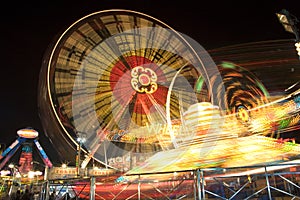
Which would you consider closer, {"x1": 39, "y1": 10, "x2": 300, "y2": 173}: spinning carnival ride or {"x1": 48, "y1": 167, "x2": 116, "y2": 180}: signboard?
{"x1": 39, "y1": 10, "x2": 300, "y2": 173}: spinning carnival ride

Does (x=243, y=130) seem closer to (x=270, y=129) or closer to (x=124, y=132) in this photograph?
(x=270, y=129)

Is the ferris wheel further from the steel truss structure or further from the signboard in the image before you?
the signboard

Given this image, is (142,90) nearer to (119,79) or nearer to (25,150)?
(119,79)

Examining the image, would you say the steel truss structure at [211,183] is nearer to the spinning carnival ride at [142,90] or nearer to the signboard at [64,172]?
the spinning carnival ride at [142,90]

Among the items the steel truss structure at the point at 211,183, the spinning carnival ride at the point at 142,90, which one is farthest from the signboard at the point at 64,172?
the steel truss structure at the point at 211,183

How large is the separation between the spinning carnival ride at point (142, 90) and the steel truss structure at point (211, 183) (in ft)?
7.48

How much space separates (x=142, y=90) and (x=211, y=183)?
6994mm

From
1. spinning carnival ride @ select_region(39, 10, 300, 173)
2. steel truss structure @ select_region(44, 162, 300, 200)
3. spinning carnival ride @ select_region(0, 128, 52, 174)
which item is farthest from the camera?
spinning carnival ride @ select_region(0, 128, 52, 174)

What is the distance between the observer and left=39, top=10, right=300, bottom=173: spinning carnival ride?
1226cm

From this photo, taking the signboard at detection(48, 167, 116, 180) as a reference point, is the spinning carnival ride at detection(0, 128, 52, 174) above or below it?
above

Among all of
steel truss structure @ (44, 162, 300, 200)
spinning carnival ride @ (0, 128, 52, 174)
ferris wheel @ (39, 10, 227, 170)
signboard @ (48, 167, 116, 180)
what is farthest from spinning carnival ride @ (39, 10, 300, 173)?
spinning carnival ride @ (0, 128, 52, 174)

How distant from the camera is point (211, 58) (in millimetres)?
14258

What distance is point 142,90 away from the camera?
44.0ft

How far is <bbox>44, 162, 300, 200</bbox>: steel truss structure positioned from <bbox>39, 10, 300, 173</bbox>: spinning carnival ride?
2280mm
